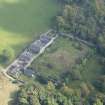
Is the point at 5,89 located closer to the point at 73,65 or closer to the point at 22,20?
the point at 73,65

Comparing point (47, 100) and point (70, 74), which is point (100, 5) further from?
point (47, 100)

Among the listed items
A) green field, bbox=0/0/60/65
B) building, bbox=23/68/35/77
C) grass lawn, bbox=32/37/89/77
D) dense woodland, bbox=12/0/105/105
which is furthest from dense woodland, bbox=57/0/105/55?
building, bbox=23/68/35/77

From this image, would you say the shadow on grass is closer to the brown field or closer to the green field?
the green field

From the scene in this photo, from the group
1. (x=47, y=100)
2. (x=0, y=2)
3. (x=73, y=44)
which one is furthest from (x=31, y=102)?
(x=0, y=2)

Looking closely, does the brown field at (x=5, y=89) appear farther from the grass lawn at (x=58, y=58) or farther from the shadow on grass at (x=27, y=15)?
the shadow on grass at (x=27, y=15)

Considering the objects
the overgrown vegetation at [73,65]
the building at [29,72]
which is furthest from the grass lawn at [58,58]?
the building at [29,72]
